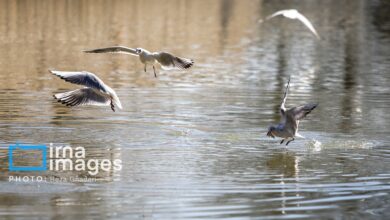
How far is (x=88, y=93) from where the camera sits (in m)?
15.5

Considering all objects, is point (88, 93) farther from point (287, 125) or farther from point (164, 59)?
point (287, 125)

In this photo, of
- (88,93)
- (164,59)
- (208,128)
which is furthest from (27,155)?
(208,128)

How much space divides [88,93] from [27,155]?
1.43 meters

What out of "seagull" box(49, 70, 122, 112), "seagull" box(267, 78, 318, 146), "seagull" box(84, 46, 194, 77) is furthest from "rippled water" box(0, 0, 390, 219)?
"seagull" box(84, 46, 194, 77)

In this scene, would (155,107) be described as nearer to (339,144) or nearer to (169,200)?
(339,144)

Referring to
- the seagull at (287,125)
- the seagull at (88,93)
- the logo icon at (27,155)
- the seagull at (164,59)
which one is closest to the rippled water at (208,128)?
the logo icon at (27,155)

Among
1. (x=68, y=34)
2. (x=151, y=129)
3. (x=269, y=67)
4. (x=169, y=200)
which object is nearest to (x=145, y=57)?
(x=151, y=129)

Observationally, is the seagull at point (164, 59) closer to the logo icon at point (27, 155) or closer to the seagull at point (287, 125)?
the seagull at point (287, 125)

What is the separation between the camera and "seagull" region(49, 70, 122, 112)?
1491cm

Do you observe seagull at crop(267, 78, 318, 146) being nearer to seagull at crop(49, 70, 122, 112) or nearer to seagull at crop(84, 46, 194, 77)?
seagull at crop(84, 46, 194, 77)

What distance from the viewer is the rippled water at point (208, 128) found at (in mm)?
12102

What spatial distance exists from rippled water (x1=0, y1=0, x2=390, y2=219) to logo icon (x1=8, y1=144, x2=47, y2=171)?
14 cm

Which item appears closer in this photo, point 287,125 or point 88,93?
point 287,125

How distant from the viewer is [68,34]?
1451 inches
